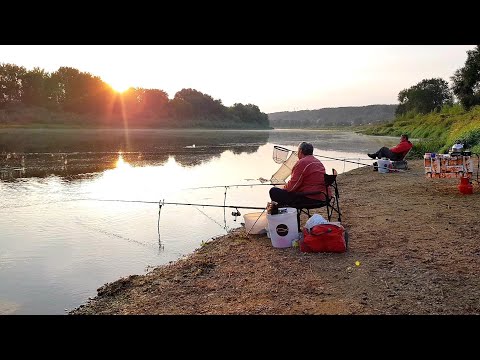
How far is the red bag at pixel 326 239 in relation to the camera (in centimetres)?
594

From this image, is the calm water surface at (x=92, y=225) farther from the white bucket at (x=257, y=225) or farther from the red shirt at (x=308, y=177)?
the red shirt at (x=308, y=177)

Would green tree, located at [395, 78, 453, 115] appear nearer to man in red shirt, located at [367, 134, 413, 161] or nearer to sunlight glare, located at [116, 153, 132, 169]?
man in red shirt, located at [367, 134, 413, 161]

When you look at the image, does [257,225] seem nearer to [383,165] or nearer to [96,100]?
[383,165]

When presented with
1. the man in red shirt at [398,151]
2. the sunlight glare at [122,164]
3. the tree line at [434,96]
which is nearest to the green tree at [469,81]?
the tree line at [434,96]

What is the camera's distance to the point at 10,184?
13016 mm

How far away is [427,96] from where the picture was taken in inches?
2950

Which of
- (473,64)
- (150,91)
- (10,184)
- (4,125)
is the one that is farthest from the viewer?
(150,91)

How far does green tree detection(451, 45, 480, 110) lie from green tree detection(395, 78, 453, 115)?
3962 cm

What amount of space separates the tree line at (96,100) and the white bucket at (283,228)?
7364 cm

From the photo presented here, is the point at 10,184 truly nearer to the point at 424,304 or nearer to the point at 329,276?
the point at 329,276

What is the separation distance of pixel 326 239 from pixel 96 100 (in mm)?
81852
